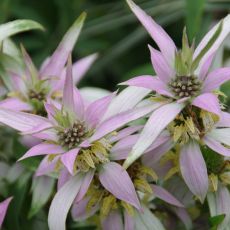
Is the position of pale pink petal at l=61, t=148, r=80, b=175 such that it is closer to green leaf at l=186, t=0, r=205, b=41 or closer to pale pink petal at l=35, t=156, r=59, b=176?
pale pink petal at l=35, t=156, r=59, b=176

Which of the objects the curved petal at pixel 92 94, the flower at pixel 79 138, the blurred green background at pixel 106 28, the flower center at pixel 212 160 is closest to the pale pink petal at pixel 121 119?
the flower at pixel 79 138

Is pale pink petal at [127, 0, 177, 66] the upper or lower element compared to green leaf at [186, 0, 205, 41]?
upper

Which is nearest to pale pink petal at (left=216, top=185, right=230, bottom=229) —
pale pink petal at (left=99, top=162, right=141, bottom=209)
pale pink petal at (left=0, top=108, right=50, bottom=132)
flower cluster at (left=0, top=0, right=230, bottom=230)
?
flower cluster at (left=0, top=0, right=230, bottom=230)

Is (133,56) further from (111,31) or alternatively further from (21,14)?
(21,14)

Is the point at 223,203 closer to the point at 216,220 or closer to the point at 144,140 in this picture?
the point at 216,220

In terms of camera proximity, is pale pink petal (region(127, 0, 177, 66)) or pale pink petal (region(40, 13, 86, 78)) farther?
pale pink petal (region(40, 13, 86, 78))

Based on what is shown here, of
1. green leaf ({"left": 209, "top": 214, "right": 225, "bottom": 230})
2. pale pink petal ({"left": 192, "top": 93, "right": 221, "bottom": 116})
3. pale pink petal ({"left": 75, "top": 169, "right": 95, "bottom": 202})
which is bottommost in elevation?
green leaf ({"left": 209, "top": 214, "right": 225, "bottom": 230})

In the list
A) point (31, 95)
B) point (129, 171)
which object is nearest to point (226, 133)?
point (129, 171)

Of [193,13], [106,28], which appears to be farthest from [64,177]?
[106,28]
